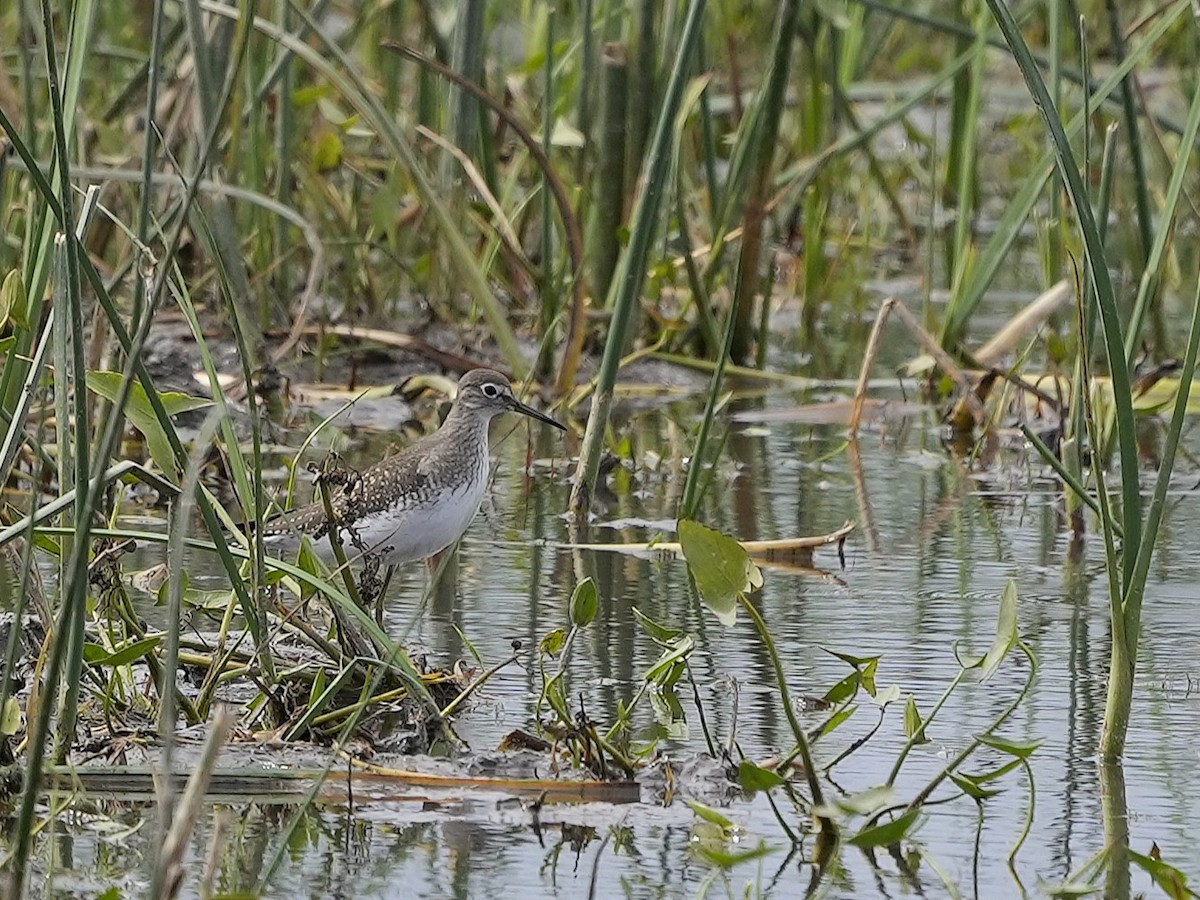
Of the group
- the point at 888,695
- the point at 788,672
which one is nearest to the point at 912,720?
the point at 888,695

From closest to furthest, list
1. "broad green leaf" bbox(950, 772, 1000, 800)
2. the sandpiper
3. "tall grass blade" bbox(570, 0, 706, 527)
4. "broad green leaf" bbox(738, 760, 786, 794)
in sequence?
"broad green leaf" bbox(738, 760, 786, 794) < "broad green leaf" bbox(950, 772, 1000, 800) < "tall grass blade" bbox(570, 0, 706, 527) < the sandpiper

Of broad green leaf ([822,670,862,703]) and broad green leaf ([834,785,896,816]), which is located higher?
broad green leaf ([822,670,862,703])

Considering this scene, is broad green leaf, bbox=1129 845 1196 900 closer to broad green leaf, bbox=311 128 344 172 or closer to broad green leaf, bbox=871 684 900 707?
broad green leaf, bbox=871 684 900 707

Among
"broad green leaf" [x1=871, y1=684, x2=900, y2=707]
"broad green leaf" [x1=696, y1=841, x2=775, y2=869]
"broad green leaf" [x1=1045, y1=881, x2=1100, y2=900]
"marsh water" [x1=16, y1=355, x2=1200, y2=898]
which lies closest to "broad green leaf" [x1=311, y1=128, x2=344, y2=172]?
"marsh water" [x1=16, y1=355, x2=1200, y2=898]

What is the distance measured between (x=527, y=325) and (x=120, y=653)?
4.43 meters

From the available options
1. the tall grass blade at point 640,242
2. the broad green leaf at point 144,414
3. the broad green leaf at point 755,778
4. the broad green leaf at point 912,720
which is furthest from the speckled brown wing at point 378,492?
the broad green leaf at point 755,778

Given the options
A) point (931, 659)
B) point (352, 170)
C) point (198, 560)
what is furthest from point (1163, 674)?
point (352, 170)

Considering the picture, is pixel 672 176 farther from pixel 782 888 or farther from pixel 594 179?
pixel 782 888

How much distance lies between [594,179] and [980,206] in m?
3.89

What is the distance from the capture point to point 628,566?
16.3 feet

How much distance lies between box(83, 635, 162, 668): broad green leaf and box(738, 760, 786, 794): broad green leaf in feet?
3.10

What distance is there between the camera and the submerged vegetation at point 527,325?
3.20m

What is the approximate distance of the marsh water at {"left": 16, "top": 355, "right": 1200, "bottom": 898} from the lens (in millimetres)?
2988

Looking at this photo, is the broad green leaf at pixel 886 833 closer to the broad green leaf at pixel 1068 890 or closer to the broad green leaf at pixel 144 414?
the broad green leaf at pixel 1068 890
